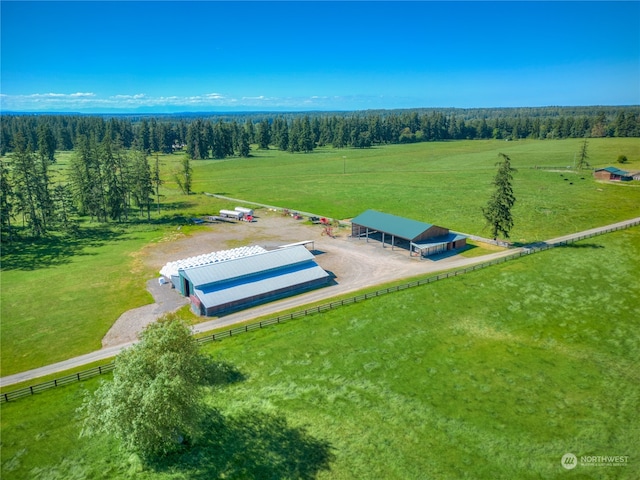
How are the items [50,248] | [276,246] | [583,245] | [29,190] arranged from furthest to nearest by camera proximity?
[29,190]
[50,248]
[276,246]
[583,245]

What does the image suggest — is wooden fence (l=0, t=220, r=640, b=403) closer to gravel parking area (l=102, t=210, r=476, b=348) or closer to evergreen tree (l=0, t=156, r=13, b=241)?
gravel parking area (l=102, t=210, r=476, b=348)

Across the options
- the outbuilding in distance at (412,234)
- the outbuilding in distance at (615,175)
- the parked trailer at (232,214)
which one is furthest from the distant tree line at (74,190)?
the outbuilding in distance at (615,175)

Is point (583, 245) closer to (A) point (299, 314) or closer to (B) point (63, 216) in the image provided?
(A) point (299, 314)

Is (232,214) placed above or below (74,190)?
below

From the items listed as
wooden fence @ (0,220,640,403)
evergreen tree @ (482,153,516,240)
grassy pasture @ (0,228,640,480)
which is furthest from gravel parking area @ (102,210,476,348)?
evergreen tree @ (482,153,516,240)

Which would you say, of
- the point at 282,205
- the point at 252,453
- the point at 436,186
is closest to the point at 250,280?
the point at 252,453

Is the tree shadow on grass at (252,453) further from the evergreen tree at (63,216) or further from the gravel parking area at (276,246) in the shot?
the evergreen tree at (63,216)

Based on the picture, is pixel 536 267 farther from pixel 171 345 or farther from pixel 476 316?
pixel 171 345

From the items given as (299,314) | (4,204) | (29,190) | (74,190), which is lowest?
(299,314)
